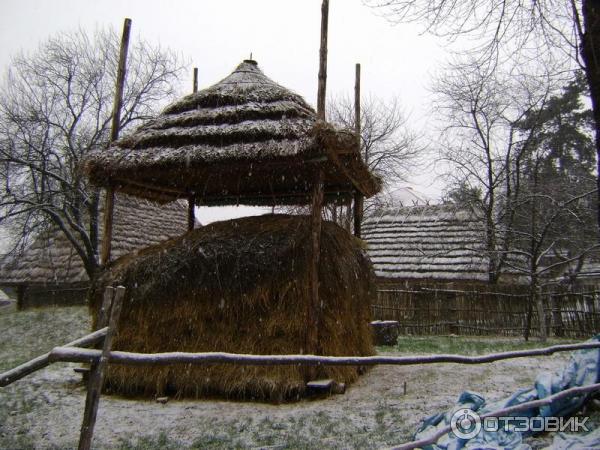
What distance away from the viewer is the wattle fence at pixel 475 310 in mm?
12652

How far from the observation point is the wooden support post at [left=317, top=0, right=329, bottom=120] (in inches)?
242

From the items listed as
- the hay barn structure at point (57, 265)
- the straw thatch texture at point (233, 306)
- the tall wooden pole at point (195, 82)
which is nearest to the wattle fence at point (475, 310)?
the straw thatch texture at point (233, 306)

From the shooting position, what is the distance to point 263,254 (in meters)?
6.29

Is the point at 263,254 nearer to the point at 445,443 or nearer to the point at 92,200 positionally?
the point at 445,443

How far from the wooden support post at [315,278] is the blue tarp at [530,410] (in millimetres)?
1940

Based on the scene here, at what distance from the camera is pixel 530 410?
13.6ft

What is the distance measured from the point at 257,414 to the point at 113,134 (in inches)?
195

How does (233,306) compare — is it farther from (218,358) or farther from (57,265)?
(57,265)

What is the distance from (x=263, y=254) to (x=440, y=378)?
3102 millimetres

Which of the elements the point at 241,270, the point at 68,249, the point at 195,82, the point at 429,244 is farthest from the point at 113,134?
the point at 429,244

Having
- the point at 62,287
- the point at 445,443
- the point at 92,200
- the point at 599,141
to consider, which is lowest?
the point at 445,443

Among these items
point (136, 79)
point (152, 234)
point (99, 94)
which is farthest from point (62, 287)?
point (136, 79)

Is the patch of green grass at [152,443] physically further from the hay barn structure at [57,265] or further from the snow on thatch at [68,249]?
the hay barn structure at [57,265]

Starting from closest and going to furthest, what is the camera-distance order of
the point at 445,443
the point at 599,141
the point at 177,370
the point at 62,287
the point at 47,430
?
the point at 445,443
the point at 599,141
the point at 47,430
the point at 177,370
the point at 62,287
